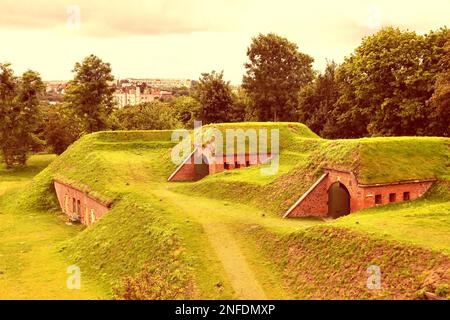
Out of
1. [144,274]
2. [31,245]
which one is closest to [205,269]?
[144,274]

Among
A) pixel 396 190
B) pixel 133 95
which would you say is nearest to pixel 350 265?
pixel 396 190

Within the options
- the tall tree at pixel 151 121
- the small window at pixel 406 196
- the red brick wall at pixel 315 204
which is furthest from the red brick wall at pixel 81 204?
the tall tree at pixel 151 121

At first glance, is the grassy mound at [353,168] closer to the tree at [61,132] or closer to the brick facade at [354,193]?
the brick facade at [354,193]

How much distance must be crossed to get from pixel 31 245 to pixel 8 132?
28.6 metres

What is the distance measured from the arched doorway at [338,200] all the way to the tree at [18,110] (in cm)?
3744

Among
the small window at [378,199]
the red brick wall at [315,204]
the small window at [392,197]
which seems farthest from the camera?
the red brick wall at [315,204]

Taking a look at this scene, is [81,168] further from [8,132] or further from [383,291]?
[383,291]

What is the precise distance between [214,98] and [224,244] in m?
38.3

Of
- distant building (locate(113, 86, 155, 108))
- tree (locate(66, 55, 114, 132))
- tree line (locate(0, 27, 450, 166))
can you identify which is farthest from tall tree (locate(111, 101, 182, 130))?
distant building (locate(113, 86, 155, 108))

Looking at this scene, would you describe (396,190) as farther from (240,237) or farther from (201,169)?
(201,169)

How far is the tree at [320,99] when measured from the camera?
50906 mm

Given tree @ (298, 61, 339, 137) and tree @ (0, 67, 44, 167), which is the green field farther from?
tree @ (0, 67, 44, 167)

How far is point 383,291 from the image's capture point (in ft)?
49.8

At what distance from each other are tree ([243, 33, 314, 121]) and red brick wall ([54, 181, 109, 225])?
25.7 metres
